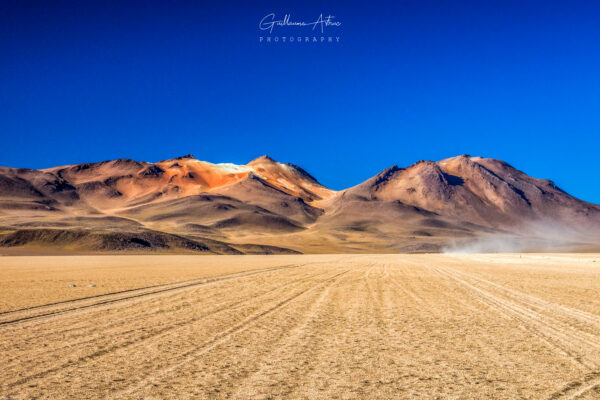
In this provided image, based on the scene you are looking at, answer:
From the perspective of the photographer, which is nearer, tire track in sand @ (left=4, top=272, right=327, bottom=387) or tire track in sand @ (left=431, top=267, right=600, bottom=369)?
tire track in sand @ (left=4, top=272, right=327, bottom=387)

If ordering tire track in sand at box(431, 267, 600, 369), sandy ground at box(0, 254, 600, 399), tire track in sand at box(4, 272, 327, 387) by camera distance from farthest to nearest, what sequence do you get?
1. tire track in sand at box(431, 267, 600, 369)
2. tire track in sand at box(4, 272, 327, 387)
3. sandy ground at box(0, 254, 600, 399)

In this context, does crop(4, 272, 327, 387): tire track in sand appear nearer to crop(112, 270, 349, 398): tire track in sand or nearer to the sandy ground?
the sandy ground

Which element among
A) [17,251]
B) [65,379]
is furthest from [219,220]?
[65,379]

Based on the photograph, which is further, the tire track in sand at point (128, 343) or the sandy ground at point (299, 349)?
the tire track in sand at point (128, 343)

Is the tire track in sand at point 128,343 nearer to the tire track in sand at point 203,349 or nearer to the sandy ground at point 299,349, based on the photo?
the sandy ground at point 299,349

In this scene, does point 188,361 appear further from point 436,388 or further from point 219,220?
point 219,220

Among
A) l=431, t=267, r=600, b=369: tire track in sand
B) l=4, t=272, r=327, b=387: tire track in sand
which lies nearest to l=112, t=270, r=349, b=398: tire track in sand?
l=4, t=272, r=327, b=387: tire track in sand

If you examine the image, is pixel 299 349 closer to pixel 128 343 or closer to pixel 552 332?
pixel 128 343

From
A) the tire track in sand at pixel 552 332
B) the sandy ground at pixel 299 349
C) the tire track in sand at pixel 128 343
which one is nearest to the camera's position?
the sandy ground at pixel 299 349

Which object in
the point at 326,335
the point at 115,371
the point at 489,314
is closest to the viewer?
the point at 115,371

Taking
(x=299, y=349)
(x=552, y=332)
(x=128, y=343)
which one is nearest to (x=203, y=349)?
(x=128, y=343)

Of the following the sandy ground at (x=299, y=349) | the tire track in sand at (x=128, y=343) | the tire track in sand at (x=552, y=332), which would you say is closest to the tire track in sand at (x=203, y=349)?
the sandy ground at (x=299, y=349)

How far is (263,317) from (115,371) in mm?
5025

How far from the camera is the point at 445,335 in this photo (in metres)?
9.27
